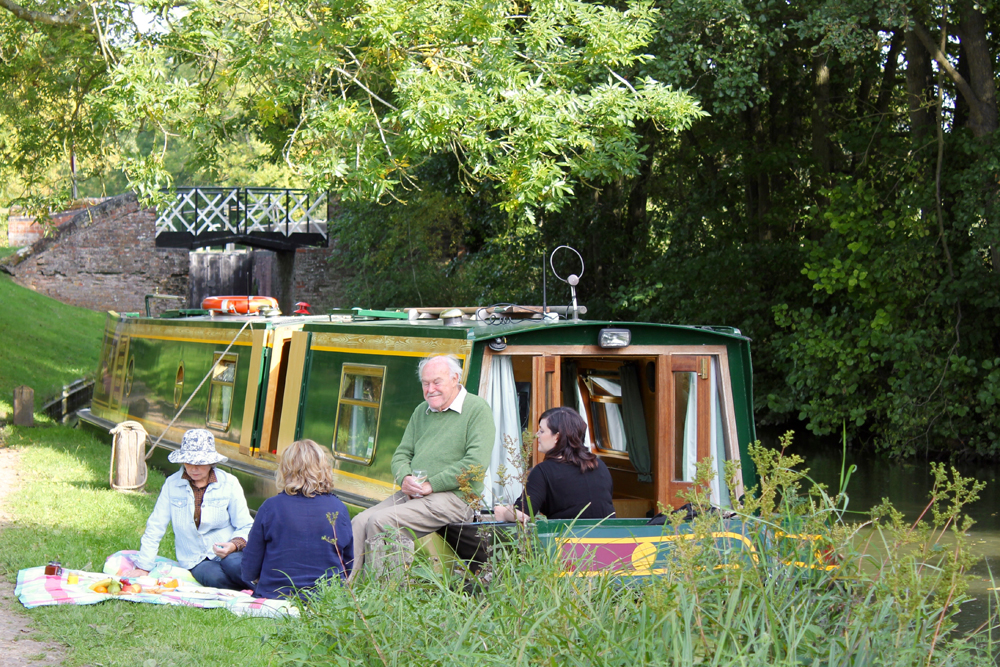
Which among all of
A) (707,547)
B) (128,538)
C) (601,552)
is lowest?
(128,538)

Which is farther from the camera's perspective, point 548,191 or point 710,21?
point 710,21

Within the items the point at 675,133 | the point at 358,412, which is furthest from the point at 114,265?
the point at 358,412

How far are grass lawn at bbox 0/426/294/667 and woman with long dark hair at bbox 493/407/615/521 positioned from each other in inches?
55.0

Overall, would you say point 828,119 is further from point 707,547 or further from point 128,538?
point 707,547

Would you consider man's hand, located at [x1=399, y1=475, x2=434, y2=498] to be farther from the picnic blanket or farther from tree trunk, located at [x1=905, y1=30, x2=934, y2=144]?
tree trunk, located at [x1=905, y1=30, x2=934, y2=144]

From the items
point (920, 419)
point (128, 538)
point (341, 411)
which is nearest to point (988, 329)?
point (920, 419)

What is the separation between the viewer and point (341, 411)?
7680 millimetres

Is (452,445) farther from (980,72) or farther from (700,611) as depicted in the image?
(980,72)

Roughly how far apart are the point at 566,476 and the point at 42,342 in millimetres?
18027

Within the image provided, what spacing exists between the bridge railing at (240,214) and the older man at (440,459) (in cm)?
2382

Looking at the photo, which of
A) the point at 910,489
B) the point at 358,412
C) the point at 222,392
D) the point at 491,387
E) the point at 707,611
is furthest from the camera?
the point at 910,489

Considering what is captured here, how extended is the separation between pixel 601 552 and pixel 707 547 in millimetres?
1730

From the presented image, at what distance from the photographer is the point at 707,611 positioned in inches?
132

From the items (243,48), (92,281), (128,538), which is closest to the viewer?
(128,538)
